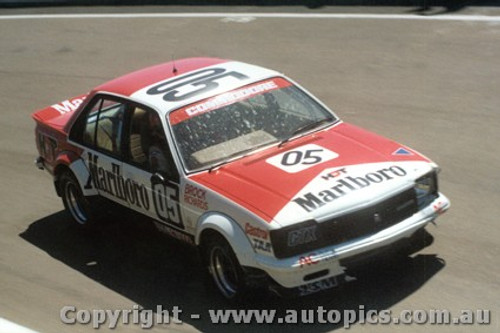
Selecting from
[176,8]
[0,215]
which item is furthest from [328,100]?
[176,8]

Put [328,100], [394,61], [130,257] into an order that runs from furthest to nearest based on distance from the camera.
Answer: [394,61] → [328,100] → [130,257]

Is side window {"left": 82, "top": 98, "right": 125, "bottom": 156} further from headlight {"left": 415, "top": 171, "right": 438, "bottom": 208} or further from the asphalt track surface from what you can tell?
headlight {"left": 415, "top": 171, "right": 438, "bottom": 208}

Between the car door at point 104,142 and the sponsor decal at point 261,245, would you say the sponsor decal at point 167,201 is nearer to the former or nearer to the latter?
the car door at point 104,142

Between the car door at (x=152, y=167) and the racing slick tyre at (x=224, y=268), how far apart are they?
0.40 m

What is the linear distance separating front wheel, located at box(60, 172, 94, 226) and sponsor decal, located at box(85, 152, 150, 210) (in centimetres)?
23

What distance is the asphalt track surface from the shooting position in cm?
653

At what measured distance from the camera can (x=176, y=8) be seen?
19.1 meters

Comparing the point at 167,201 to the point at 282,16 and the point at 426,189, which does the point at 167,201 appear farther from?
the point at 282,16

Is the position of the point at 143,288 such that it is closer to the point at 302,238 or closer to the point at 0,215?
the point at 302,238

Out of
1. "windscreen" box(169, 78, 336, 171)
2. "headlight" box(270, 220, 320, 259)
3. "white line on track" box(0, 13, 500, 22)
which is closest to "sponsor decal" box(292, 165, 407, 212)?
"headlight" box(270, 220, 320, 259)

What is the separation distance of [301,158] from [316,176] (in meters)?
0.36

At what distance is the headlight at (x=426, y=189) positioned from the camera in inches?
254

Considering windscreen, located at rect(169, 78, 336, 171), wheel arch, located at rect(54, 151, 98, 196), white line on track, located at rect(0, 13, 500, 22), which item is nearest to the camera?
windscreen, located at rect(169, 78, 336, 171)

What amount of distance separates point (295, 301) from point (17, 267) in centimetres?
279
